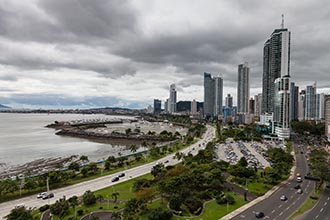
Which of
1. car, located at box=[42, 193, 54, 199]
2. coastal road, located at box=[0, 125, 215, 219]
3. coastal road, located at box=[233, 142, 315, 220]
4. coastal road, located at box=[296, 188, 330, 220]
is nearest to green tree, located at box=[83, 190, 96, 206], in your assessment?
coastal road, located at box=[0, 125, 215, 219]

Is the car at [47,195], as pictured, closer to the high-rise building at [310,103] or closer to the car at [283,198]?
the car at [283,198]

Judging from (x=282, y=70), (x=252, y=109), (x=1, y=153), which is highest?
(x=282, y=70)

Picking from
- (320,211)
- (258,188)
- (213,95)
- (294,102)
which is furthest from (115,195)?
(213,95)

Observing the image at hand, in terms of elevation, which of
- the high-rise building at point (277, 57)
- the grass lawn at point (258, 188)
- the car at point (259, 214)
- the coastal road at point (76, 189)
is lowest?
the coastal road at point (76, 189)

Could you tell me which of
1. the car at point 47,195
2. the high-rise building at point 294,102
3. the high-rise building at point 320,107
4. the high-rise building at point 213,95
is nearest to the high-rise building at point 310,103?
the high-rise building at point 320,107

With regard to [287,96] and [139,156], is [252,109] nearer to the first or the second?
[287,96]

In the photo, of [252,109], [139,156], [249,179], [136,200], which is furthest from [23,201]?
[252,109]

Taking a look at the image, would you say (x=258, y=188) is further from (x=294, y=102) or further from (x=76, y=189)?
(x=294, y=102)
